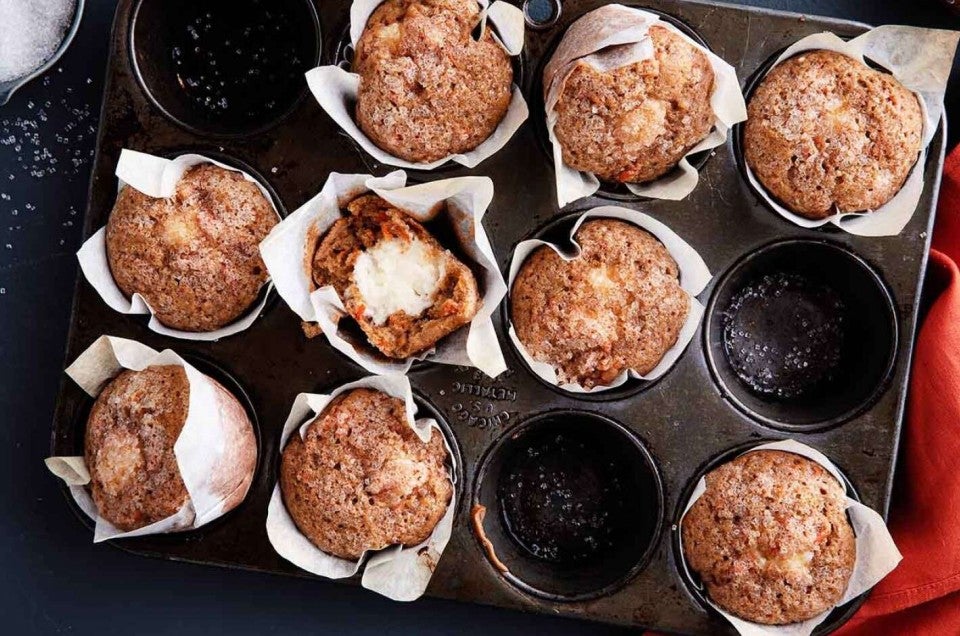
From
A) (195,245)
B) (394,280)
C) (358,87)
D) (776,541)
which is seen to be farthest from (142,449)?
(776,541)

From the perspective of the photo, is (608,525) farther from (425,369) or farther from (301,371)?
(301,371)

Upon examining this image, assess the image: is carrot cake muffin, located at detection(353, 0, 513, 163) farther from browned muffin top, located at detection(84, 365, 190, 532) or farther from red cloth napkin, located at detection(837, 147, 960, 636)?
red cloth napkin, located at detection(837, 147, 960, 636)

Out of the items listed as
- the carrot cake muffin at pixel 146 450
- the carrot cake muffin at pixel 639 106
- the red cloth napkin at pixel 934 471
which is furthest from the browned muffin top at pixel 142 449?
the red cloth napkin at pixel 934 471

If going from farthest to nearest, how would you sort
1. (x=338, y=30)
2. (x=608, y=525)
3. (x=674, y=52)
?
(x=608, y=525), (x=338, y=30), (x=674, y=52)

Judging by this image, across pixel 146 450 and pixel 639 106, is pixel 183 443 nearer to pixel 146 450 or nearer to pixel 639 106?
pixel 146 450

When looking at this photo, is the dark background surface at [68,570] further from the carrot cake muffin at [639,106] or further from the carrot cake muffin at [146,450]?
the carrot cake muffin at [639,106]

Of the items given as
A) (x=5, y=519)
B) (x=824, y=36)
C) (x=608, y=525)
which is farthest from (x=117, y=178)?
(x=824, y=36)
